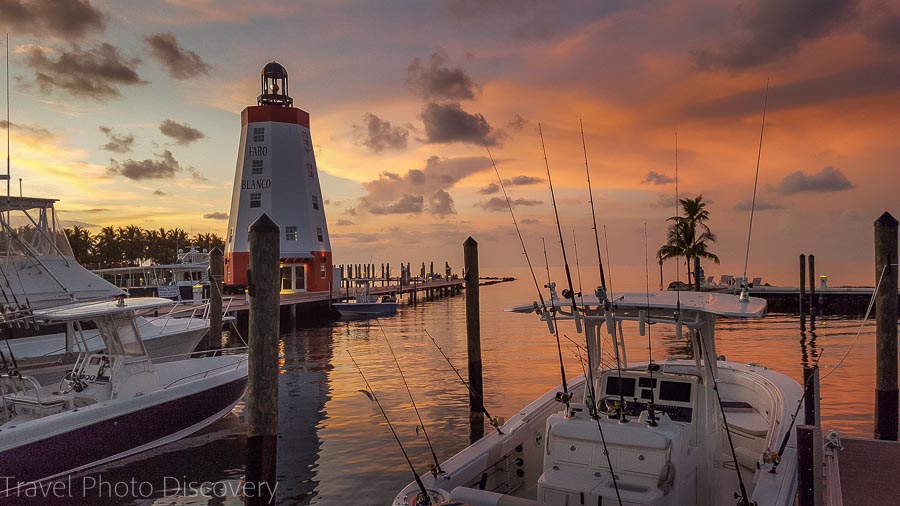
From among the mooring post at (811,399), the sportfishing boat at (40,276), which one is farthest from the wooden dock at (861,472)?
the sportfishing boat at (40,276)

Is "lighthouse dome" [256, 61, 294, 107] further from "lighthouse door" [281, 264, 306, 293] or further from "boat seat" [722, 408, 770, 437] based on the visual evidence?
"boat seat" [722, 408, 770, 437]

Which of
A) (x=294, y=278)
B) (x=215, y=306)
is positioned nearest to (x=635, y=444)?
(x=215, y=306)

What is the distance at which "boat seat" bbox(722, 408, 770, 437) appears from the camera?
10625 millimetres

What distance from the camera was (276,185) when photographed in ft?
164

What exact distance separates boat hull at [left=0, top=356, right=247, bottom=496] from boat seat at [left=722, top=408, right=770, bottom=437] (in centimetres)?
1186

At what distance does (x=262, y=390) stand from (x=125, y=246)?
107015mm

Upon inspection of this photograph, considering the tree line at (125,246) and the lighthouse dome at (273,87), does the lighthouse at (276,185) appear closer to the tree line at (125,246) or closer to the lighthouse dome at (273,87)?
the lighthouse dome at (273,87)

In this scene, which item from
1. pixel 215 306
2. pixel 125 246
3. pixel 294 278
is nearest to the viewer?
pixel 215 306

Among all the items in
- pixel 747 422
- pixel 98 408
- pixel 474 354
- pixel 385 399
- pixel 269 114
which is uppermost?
Result: pixel 269 114

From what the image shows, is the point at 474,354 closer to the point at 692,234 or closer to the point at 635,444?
the point at 635,444

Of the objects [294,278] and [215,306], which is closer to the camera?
[215,306]

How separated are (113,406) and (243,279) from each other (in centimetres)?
3836

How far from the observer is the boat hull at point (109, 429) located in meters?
11.0

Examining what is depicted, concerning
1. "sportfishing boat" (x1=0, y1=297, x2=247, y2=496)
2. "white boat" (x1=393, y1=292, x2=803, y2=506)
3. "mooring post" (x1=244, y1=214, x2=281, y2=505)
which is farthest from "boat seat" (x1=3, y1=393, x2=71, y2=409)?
"white boat" (x1=393, y1=292, x2=803, y2=506)
